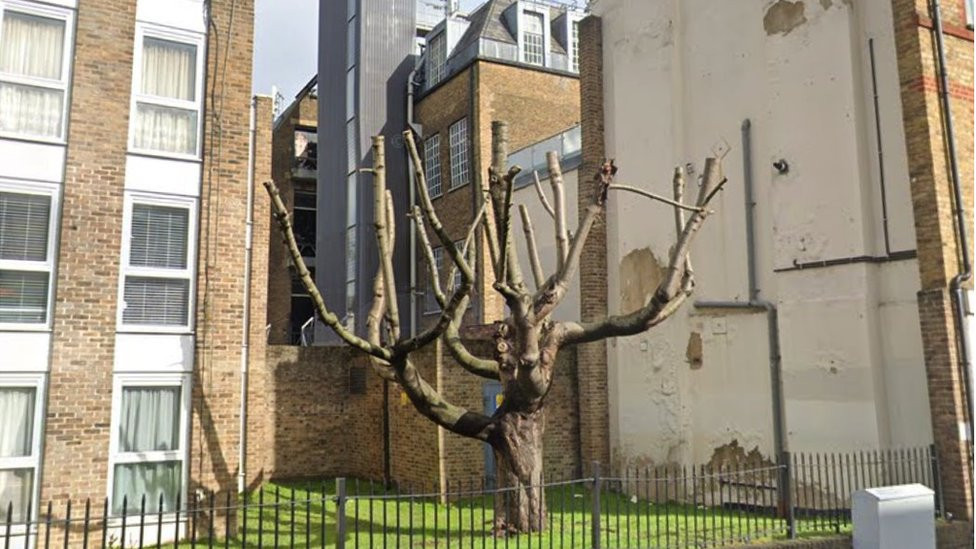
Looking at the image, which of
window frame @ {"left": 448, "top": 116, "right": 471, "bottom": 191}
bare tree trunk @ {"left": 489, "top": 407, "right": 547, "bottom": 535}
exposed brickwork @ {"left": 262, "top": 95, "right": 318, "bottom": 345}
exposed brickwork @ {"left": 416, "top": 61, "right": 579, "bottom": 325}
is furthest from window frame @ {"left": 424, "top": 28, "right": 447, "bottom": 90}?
bare tree trunk @ {"left": 489, "top": 407, "right": 547, "bottom": 535}

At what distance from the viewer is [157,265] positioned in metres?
10.9

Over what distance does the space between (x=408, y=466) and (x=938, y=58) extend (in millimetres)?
10993

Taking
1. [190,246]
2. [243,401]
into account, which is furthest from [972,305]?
[243,401]

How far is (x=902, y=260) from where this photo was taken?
11711mm

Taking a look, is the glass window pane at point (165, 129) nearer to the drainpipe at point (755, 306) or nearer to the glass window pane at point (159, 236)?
the glass window pane at point (159, 236)

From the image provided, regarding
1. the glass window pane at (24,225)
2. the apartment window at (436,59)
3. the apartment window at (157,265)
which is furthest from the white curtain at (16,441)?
the apartment window at (436,59)

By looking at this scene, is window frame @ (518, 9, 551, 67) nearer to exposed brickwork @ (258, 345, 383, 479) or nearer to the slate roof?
the slate roof

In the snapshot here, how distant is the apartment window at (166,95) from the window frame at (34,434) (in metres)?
3.29

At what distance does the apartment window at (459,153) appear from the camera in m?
23.5

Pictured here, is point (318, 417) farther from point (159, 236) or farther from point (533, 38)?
point (533, 38)

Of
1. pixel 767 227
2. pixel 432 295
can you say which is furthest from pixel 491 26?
pixel 767 227

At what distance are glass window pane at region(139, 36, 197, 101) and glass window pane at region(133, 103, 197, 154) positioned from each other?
224 millimetres

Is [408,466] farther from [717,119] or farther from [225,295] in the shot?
[717,119]

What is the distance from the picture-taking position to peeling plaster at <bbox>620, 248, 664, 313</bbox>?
15.1m
